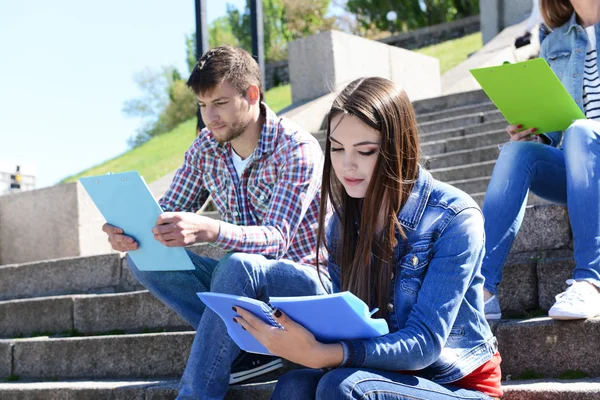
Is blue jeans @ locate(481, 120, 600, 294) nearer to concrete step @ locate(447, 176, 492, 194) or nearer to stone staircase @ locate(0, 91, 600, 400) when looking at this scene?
stone staircase @ locate(0, 91, 600, 400)

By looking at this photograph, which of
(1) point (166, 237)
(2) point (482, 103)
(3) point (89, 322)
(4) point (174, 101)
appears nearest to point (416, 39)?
(4) point (174, 101)

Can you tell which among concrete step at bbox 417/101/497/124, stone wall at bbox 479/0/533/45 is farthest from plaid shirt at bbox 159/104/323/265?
stone wall at bbox 479/0/533/45

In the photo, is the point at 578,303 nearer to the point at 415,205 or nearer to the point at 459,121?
the point at 415,205

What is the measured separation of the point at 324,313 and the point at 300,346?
0.12 metres

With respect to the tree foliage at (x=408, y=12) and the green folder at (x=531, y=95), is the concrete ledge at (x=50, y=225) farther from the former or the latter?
the tree foliage at (x=408, y=12)

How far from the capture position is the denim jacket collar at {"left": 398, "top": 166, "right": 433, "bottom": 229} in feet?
7.59

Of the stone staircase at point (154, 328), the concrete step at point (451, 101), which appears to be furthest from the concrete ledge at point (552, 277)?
the concrete step at point (451, 101)

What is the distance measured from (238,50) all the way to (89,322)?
182 centimetres

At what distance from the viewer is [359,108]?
2.29 m

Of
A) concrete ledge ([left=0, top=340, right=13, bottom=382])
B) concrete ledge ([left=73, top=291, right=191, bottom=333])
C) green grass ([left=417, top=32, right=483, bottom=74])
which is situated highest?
green grass ([left=417, top=32, right=483, bottom=74])

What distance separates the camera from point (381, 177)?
2320 mm

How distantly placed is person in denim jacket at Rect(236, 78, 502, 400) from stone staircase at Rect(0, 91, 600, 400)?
230 mm

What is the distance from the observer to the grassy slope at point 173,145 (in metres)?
11.4

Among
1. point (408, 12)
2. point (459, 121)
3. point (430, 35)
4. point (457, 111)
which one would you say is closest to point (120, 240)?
point (459, 121)
